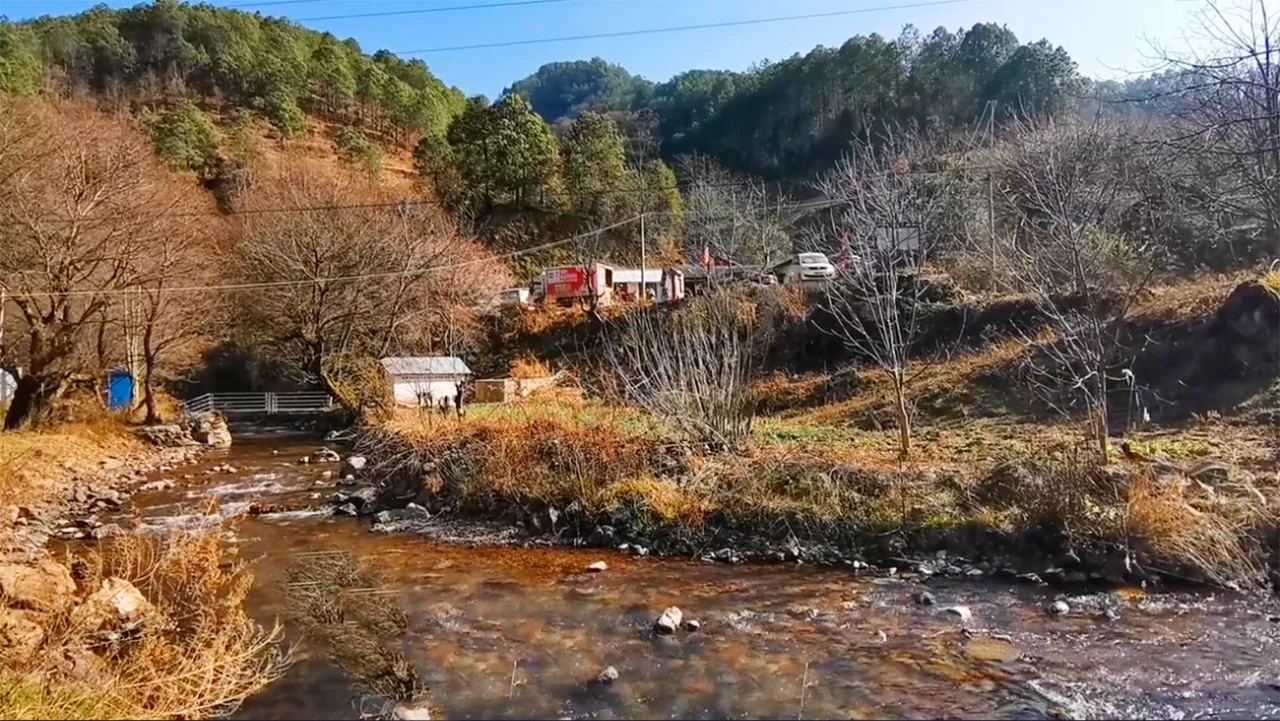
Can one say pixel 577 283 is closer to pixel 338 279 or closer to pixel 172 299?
pixel 338 279

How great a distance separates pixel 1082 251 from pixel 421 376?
59.9 ft

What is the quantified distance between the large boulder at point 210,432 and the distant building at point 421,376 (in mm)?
4919

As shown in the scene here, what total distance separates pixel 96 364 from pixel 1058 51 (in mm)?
43202

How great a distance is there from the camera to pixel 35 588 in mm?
7809

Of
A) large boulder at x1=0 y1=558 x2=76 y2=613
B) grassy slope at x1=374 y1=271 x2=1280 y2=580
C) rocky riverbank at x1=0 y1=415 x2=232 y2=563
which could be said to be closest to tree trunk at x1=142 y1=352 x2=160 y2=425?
rocky riverbank at x1=0 y1=415 x2=232 y2=563

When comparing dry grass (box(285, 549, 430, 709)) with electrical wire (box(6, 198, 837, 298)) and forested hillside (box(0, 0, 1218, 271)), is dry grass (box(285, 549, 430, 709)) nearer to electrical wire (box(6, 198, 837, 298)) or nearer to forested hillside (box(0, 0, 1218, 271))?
electrical wire (box(6, 198, 837, 298))

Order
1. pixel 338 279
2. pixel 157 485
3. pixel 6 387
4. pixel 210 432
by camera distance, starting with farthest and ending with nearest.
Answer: pixel 338 279 < pixel 6 387 < pixel 210 432 < pixel 157 485

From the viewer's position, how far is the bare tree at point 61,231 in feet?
59.8

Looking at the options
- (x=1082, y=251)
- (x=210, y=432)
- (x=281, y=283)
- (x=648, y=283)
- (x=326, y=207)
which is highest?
(x=326, y=207)

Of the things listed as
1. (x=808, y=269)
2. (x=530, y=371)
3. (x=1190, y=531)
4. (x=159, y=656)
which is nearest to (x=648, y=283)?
(x=808, y=269)

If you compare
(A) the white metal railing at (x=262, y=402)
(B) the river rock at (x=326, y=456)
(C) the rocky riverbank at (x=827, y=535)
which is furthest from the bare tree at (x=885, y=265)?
(A) the white metal railing at (x=262, y=402)

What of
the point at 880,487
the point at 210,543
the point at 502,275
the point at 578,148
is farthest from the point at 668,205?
the point at 210,543

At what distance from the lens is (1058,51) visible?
4141 centimetres

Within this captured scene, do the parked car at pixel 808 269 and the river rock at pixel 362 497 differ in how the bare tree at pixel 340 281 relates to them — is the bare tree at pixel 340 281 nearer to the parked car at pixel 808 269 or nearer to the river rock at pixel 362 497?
the river rock at pixel 362 497
